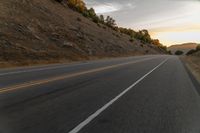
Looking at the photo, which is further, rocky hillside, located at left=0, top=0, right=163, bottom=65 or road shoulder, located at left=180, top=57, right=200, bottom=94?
rocky hillside, located at left=0, top=0, right=163, bottom=65

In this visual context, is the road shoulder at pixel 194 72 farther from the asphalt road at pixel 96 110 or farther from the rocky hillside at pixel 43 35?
the rocky hillside at pixel 43 35

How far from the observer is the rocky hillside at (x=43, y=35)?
35.3 meters

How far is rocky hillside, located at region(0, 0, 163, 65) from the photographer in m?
35.3

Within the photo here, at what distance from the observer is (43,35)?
148 ft

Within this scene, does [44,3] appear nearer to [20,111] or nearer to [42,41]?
[42,41]

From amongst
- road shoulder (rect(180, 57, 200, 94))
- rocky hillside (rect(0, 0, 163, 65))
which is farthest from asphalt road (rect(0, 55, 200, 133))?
rocky hillside (rect(0, 0, 163, 65))

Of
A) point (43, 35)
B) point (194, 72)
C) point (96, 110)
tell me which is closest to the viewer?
point (96, 110)

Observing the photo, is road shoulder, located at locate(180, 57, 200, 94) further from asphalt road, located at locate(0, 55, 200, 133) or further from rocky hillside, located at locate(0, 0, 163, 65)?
rocky hillside, located at locate(0, 0, 163, 65)

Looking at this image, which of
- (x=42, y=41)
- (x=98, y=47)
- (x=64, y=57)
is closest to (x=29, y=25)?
(x=42, y=41)

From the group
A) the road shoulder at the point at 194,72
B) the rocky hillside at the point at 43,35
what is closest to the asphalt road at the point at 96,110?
the road shoulder at the point at 194,72

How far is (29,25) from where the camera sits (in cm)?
4444

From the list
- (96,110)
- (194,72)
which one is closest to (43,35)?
(194,72)

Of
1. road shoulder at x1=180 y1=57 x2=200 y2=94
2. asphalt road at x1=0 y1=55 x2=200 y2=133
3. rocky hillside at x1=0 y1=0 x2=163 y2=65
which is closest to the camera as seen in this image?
asphalt road at x1=0 y1=55 x2=200 y2=133

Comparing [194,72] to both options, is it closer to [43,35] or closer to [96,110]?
[96,110]
